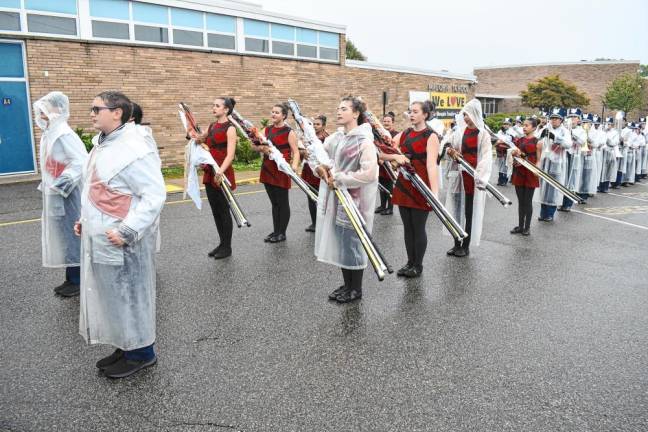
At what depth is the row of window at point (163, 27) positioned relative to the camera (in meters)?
13.7

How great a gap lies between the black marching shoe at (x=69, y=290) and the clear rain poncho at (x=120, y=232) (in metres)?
1.85

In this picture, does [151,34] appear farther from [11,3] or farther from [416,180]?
[416,180]

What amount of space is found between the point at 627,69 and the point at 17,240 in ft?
203

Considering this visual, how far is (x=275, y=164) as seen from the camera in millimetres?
7777

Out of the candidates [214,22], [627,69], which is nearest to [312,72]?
[214,22]

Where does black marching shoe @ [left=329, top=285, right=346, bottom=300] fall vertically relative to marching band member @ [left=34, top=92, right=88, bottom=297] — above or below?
below

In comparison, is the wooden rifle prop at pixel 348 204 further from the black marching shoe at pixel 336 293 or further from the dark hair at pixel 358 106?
the black marching shoe at pixel 336 293

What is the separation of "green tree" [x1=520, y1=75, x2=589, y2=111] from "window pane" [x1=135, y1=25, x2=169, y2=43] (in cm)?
3898

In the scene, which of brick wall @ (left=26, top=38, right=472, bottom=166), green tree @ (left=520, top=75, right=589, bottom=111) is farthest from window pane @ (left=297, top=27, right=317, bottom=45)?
green tree @ (left=520, top=75, right=589, bottom=111)

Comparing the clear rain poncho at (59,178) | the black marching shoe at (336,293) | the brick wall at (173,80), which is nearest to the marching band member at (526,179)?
the black marching shoe at (336,293)

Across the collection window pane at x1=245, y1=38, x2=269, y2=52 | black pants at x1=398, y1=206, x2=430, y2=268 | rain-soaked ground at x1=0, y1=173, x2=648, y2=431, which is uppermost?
window pane at x1=245, y1=38, x2=269, y2=52

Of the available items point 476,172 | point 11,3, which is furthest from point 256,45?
point 476,172

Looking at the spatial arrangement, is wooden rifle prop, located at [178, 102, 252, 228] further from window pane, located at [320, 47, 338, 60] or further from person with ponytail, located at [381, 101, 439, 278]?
window pane, located at [320, 47, 338, 60]

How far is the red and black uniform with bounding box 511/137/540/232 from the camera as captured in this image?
8.76m
